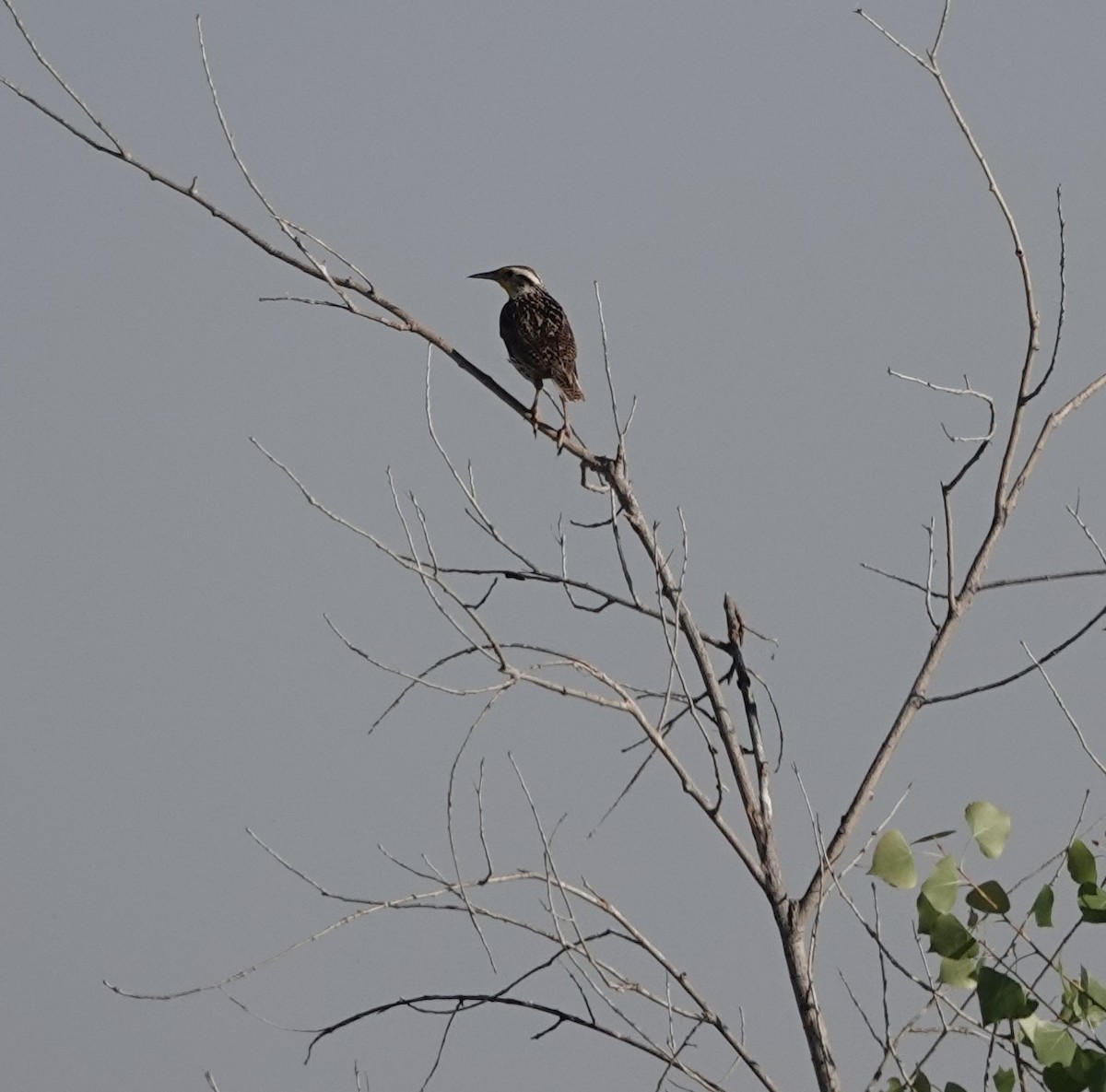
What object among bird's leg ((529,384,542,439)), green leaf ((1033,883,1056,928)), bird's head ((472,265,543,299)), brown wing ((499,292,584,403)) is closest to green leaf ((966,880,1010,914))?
green leaf ((1033,883,1056,928))

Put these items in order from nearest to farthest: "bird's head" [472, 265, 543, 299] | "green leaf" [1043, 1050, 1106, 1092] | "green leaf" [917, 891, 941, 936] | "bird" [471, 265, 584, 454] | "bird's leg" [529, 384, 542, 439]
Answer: "green leaf" [1043, 1050, 1106, 1092]
"green leaf" [917, 891, 941, 936]
"bird's leg" [529, 384, 542, 439]
"bird" [471, 265, 584, 454]
"bird's head" [472, 265, 543, 299]

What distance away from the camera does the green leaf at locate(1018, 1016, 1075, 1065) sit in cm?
390

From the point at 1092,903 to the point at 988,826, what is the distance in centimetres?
26

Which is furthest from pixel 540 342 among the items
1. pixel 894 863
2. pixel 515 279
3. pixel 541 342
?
pixel 894 863

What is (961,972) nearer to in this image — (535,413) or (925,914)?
(925,914)

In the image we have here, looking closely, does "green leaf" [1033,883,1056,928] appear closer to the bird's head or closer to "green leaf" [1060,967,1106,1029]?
"green leaf" [1060,967,1106,1029]

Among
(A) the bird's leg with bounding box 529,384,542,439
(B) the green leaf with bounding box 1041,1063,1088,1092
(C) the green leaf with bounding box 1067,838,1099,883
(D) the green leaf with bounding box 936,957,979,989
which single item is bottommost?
(B) the green leaf with bounding box 1041,1063,1088,1092

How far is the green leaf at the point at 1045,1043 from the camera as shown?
153 inches

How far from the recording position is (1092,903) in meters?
3.87

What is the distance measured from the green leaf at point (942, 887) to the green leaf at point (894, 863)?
0.05 meters

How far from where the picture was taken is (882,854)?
4004 millimetres

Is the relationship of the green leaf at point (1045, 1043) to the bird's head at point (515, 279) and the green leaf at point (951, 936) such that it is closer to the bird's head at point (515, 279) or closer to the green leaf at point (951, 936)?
the green leaf at point (951, 936)

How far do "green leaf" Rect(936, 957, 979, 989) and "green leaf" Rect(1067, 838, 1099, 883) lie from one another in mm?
287

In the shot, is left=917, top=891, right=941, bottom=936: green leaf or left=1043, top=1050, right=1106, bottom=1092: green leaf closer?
left=1043, top=1050, right=1106, bottom=1092: green leaf
